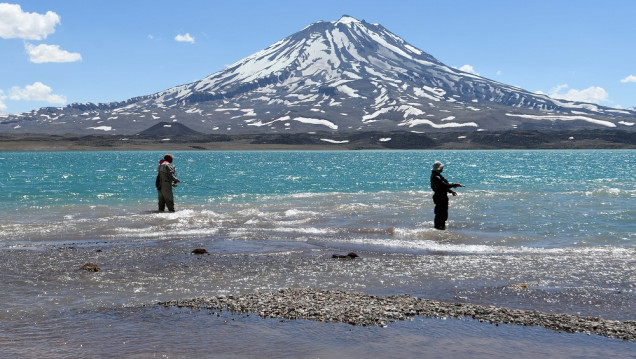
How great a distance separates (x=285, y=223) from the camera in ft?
70.3

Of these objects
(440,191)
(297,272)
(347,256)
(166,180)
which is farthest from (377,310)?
(166,180)

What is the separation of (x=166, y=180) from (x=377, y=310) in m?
15.9

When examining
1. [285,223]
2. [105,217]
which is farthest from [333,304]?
[105,217]

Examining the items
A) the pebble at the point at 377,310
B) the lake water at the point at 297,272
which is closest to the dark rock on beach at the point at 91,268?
the lake water at the point at 297,272

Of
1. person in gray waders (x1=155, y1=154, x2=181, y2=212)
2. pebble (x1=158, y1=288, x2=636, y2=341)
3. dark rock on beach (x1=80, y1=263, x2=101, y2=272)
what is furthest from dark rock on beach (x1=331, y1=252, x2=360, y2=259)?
person in gray waders (x1=155, y1=154, x2=181, y2=212)

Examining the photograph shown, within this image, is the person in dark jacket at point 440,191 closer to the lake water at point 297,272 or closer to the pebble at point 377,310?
the lake water at point 297,272

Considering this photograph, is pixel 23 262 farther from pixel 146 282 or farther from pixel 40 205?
pixel 40 205

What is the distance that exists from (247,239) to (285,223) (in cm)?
465

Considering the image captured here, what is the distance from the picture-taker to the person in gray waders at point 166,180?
22.6 metres

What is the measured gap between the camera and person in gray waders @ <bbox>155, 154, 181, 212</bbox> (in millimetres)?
22594

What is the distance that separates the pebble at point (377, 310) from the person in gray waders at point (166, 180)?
1404 centimetres

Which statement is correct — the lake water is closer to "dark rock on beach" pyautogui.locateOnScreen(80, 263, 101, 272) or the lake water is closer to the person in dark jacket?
"dark rock on beach" pyautogui.locateOnScreen(80, 263, 101, 272)

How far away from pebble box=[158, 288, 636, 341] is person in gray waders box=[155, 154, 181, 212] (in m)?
14.0

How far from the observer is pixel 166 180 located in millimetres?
22859
